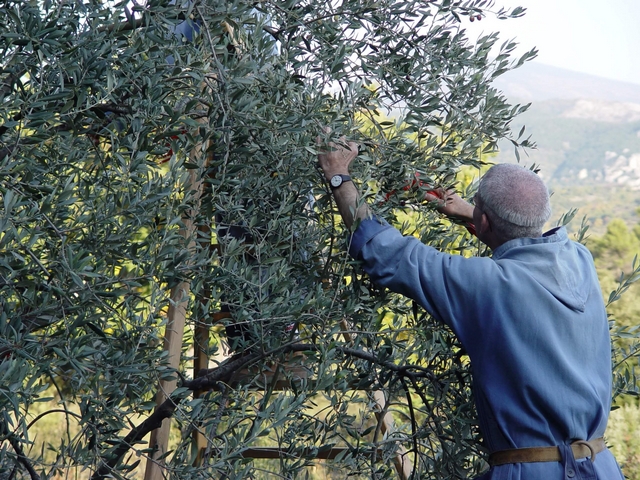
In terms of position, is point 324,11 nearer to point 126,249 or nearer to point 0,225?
point 126,249

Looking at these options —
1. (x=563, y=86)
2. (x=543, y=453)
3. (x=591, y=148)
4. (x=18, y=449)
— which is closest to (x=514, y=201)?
(x=543, y=453)

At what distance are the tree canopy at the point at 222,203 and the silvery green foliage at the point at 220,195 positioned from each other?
0.03 ft

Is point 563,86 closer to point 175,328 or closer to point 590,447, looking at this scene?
A: point 175,328

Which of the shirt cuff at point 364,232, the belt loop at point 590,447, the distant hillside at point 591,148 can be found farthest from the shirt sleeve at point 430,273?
the distant hillside at point 591,148

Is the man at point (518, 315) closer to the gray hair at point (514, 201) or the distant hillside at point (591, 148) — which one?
the gray hair at point (514, 201)

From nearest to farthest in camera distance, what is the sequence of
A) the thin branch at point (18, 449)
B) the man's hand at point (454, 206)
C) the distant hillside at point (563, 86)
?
1. the thin branch at point (18, 449)
2. the man's hand at point (454, 206)
3. the distant hillside at point (563, 86)

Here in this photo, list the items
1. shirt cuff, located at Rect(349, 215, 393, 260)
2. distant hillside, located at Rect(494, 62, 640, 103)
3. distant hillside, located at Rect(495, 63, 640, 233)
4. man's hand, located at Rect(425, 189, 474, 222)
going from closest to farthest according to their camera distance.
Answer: shirt cuff, located at Rect(349, 215, 393, 260) < man's hand, located at Rect(425, 189, 474, 222) < distant hillside, located at Rect(495, 63, 640, 233) < distant hillside, located at Rect(494, 62, 640, 103)

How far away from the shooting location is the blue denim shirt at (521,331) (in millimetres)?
2406

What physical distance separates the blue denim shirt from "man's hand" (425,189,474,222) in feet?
1.26

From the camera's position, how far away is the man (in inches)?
94.7

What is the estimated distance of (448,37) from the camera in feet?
9.52

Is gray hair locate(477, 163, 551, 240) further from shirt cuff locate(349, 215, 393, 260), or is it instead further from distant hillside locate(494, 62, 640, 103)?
distant hillside locate(494, 62, 640, 103)

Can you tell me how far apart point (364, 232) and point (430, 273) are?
11.1 inches

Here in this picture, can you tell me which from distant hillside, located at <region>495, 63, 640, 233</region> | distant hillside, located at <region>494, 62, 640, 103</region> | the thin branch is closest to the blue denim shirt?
the thin branch
